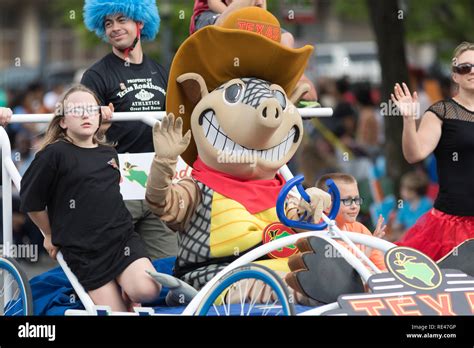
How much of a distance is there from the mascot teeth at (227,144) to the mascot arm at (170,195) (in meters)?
0.24

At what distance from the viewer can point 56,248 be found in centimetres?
619

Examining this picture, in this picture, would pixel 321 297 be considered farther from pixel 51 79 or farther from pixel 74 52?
pixel 74 52

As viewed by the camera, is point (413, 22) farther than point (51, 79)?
No

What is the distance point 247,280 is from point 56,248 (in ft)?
3.34

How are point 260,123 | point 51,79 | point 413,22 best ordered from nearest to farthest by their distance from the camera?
point 260,123 < point 413,22 < point 51,79

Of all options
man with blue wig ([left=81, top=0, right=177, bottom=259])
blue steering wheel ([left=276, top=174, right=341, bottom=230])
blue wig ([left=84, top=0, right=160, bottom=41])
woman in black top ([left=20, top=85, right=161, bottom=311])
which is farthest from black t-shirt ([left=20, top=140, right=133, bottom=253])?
blue wig ([left=84, top=0, right=160, bottom=41])

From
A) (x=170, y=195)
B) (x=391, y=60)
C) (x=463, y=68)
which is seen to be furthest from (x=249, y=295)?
(x=391, y=60)

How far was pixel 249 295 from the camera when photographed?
595cm

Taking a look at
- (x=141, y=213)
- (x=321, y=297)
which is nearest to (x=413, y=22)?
(x=141, y=213)

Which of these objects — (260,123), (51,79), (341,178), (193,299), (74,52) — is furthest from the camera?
(74,52)

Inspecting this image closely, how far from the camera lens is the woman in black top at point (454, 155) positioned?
21.6ft

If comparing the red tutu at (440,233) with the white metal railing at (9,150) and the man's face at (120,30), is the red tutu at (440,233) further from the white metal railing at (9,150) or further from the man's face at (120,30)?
the man's face at (120,30)

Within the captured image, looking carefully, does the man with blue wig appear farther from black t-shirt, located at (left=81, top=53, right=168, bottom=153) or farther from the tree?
the tree
